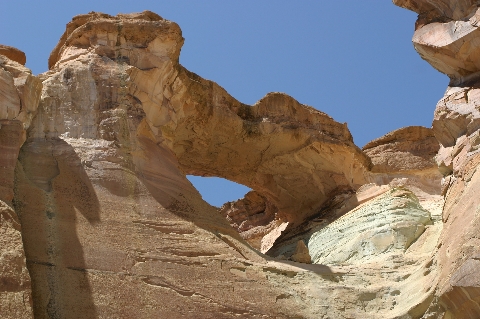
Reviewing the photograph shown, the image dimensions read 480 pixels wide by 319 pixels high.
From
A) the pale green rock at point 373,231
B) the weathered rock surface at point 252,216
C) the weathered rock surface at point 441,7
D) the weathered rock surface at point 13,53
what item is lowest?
the pale green rock at point 373,231

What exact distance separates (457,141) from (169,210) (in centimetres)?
444

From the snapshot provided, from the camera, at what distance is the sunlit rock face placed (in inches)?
420

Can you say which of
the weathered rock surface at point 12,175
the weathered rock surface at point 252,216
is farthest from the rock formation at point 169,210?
the weathered rock surface at point 252,216

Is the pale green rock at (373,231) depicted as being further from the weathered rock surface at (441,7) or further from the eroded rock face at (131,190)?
the weathered rock surface at (441,7)

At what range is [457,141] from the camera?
42.3 feet

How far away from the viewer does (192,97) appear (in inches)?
630

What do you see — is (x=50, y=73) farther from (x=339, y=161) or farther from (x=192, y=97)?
(x=339, y=161)

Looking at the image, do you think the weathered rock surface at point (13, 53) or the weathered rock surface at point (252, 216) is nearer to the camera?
the weathered rock surface at point (13, 53)

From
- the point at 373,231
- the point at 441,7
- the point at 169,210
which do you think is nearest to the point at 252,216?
the point at 373,231

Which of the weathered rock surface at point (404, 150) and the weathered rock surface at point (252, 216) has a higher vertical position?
the weathered rock surface at point (404, 150)

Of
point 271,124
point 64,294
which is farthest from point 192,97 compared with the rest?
point 64,294

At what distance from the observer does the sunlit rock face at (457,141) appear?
10656 millimetres

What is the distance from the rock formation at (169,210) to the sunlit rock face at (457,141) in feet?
0.08

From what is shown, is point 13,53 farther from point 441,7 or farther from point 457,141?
point 457,141
